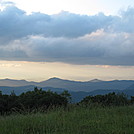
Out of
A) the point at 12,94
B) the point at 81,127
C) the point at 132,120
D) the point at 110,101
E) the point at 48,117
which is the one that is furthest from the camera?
the point at 12,94

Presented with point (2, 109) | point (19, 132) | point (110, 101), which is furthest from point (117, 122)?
point (2, 109)

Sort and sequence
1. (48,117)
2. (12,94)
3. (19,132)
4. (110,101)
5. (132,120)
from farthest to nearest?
1. (12,94)
2. (110,101)
3. (48,117)
4. (132,120)
5. (19,132)

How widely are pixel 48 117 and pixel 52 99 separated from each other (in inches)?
230

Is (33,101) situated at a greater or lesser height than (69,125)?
greater

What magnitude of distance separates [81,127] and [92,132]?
0.75 m

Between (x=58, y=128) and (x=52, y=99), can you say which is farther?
(x=52, y=99)

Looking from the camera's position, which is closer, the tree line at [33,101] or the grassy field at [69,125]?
the grassy field at [69,125]

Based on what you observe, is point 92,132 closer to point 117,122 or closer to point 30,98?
point 117,122

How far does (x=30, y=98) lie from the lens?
53.4 feet

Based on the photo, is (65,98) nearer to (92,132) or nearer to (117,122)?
(117,122)

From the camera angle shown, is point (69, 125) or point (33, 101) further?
point (33, 101)

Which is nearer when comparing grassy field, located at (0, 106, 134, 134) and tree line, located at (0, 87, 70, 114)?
grassy field, located at (0, 106, 134, 134)

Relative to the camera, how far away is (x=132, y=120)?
9.20m

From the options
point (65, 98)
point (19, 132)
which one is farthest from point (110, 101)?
point (19, 132)
